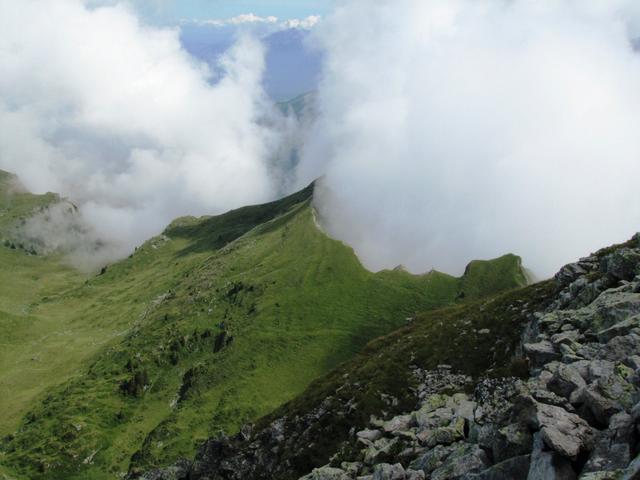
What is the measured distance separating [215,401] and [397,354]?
11885cm

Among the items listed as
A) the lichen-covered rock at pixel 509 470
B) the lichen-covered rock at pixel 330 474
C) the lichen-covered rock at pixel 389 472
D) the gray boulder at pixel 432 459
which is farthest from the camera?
the lichen-covered rock at pixel 330 474

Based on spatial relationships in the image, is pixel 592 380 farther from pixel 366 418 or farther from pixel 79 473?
pixel 79 473

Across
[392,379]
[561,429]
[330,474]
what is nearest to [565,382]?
[561,429]

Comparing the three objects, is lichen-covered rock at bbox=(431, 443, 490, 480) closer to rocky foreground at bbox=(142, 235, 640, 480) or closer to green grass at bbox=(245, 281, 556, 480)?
rocky foreground at bbox=(142, 235, 640, 480)

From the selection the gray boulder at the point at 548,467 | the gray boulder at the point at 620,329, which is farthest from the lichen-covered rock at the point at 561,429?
the gray boulder at the point at 620,329

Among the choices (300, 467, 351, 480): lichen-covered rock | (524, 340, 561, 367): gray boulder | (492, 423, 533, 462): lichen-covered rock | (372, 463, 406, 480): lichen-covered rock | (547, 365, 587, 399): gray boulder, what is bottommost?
(300, 467, 351, 480): lichen-covered rock

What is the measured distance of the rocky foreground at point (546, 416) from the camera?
2588 cm

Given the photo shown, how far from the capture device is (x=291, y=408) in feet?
279

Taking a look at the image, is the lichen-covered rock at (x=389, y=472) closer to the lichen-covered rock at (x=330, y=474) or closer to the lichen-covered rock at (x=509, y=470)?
the lichen-covered rock at (x=330, y=474)

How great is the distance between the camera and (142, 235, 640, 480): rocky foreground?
2588 cm

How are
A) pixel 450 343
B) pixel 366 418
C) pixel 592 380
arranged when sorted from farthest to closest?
pixel 450 343 → pixel 366 418 → pixel 592 380

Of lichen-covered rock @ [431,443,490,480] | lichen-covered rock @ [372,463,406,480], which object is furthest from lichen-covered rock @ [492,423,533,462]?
lichen-covered rock @ [372,463,406,480]

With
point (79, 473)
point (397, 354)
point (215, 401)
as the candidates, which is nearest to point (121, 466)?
point (79, 473)

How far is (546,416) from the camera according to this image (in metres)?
28.2
